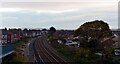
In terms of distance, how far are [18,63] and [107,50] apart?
5.35 m

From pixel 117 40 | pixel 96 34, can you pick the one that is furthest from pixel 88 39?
pixel 117 40

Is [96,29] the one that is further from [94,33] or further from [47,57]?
[47,57]

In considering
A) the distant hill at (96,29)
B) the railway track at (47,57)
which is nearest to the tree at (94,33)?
the distant hill at (96,29)

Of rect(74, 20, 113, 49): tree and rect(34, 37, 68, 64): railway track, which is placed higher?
rect(74, 20, 113, 49): tree

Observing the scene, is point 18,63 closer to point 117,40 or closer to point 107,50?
point 107,50

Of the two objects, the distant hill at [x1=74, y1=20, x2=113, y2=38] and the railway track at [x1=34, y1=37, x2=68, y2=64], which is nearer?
the railway track at [x1=34, y1=37, x2=68, y2=64]

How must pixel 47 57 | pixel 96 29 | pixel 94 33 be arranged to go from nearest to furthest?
pixel 94 33, pixel 96 29, pixel 47 57

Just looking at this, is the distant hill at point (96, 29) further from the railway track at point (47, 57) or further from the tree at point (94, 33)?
the railway track at point (47, 57)

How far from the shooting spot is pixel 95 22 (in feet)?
59.3

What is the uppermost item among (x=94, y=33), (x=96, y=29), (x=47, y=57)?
(x=96, y=29)

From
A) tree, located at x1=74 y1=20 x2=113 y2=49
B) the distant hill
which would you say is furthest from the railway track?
the distant hill

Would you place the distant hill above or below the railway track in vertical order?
above

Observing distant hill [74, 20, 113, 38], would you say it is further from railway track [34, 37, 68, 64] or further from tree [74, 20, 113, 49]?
railway track [34, 37, 68, 64]

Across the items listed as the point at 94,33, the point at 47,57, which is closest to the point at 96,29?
the point at 94,33
